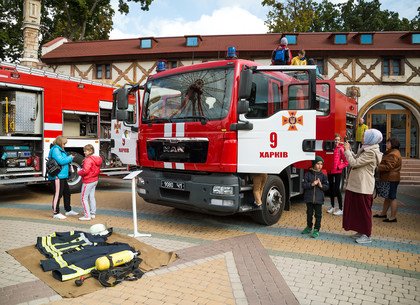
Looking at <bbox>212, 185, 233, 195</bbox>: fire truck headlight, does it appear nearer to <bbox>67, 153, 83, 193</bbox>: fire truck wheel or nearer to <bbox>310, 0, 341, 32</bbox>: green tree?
<bbox>67, 153, 83, 193</bbox>: fire truck wheel

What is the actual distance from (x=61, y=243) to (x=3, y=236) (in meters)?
1.38

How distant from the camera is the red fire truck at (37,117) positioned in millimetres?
8391

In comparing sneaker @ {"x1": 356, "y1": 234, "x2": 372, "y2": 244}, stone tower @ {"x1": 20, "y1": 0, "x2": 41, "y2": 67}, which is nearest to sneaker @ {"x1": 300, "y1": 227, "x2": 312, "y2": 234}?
sneaker @ {"x1": 356, "y1": 234, "x2": 372, "y2": 244}

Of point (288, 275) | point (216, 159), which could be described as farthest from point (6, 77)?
point (288, 275)

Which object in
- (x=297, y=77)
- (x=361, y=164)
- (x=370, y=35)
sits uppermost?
(x=370, y=35)

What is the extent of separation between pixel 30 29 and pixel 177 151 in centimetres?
1695

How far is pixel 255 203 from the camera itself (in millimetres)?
5949

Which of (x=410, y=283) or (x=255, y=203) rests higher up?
(x=255, y=203)

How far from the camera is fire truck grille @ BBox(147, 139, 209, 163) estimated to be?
19.2ft

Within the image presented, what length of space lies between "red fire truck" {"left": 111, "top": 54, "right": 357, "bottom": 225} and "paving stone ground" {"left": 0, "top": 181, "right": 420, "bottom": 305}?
0.59 m

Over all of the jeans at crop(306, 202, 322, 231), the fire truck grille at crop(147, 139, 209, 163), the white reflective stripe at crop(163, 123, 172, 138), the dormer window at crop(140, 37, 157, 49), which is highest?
the dormer window at crop(140, 37, 157, 49)

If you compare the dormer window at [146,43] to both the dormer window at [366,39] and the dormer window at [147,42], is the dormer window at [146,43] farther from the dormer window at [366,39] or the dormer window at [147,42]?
the dormer window at [366,39]

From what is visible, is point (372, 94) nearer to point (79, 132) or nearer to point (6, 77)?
point (79, 132)

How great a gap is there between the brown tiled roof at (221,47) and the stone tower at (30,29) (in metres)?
4.17
